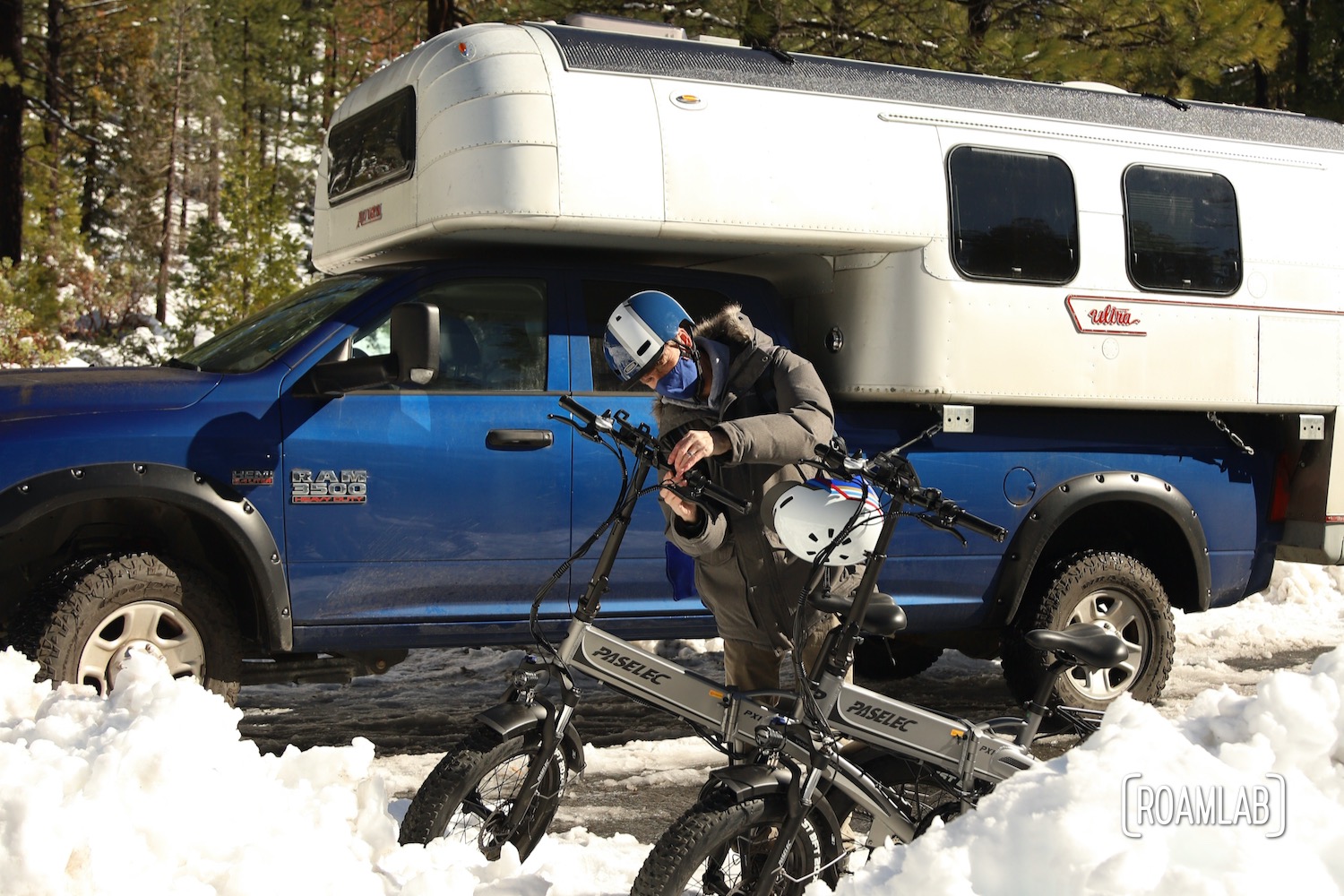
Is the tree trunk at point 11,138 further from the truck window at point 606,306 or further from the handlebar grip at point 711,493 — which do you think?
the handlebar grip at point 711,493

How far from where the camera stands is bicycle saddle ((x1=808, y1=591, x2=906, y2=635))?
341 cm

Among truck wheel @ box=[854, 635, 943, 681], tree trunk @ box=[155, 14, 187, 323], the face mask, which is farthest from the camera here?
tree trunk @ box=[155, 14, 187, 323]

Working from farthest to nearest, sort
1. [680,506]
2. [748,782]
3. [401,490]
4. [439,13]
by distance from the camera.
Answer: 1. [439,13]
2. [401,490]
3. [680,506]
4. [748,782]

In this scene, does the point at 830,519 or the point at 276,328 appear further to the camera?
the point at 276,328

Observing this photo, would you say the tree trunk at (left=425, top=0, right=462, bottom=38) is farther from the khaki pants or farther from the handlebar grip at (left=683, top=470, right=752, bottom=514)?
the handlebar grip at (left=683, top=470, right=752, bottom=514)

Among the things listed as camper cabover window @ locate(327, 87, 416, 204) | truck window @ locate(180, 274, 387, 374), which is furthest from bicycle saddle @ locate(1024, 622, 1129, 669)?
camper cabover window @ locate(327, 87, 416, 204)

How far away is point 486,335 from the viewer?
551cm

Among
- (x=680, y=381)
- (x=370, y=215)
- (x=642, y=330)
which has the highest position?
(x=370, y=215)

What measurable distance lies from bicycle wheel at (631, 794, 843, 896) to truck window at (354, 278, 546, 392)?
269 cm

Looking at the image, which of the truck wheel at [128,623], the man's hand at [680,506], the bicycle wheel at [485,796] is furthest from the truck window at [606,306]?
the bicycle wheel at [485,796]

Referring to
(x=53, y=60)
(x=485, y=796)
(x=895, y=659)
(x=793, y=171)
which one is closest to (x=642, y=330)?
(x=485, y=796)

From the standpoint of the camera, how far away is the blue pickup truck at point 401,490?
488cm

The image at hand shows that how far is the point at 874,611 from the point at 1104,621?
3257mm

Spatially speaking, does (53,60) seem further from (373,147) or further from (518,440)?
(518,440)
